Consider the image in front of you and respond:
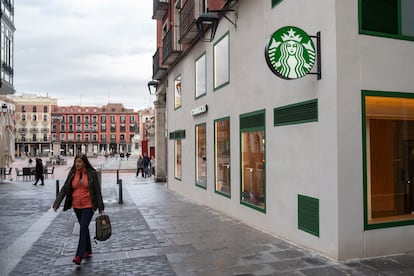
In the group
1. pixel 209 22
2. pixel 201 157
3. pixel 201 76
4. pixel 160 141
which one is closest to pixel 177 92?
pixel 201 76

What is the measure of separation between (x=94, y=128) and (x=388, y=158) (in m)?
139

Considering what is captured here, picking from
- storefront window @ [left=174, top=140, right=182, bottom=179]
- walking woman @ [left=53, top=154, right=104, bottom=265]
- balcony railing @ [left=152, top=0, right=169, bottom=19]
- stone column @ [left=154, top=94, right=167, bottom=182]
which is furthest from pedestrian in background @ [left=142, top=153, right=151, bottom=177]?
walking woman @ [left=53, top=154, right=104, bottom=265]

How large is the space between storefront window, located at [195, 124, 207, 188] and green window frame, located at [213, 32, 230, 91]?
211 cm

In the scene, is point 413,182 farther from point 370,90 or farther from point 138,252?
point 138,252

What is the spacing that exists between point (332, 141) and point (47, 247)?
19.5ft

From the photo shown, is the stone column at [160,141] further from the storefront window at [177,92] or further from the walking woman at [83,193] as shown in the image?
the walking woman at [83,193]

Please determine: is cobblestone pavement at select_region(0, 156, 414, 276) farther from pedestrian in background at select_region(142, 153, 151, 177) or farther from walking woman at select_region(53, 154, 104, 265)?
pedestrian in background at select_region(142, 153, 151, 177)

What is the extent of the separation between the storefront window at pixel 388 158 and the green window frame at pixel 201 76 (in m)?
7.62

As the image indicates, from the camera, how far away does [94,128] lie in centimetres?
13962

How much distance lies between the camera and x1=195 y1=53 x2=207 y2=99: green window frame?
1412 centimetres

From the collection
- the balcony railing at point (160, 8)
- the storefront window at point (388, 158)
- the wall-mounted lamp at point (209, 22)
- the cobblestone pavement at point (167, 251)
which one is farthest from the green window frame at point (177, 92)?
the storefront window at point (388, 158)

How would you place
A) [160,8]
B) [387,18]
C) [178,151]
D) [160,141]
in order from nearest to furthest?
[387,18]
[178,151]
[160,8]
[160,141]

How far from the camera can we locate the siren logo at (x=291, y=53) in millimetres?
6801

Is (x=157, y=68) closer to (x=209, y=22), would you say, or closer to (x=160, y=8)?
(x=160, y=8)
